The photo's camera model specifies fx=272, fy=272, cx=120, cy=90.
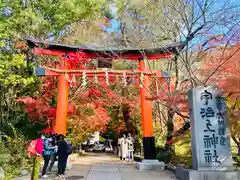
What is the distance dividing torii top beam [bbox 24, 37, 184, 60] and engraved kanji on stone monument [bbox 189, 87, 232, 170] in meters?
4.11

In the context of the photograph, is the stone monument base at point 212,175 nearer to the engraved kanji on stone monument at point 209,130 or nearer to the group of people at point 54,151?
the engraved kanji on stone monument at point 209,130

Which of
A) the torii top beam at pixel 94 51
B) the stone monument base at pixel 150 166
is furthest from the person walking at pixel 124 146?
the torii top beam at pixel 94 51

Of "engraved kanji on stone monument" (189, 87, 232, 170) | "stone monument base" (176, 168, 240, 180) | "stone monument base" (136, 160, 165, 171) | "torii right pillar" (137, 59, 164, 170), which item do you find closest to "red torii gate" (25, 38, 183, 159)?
"torii right pillar" (137, 59, 164, 170)

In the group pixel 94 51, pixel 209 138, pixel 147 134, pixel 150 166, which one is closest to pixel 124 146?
pixel 147 134

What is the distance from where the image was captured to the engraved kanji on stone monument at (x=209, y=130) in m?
8.47

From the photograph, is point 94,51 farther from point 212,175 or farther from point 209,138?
point 212,175

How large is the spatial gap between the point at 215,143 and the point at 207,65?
3626 mm

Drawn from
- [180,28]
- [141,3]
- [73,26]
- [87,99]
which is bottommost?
[87,99]

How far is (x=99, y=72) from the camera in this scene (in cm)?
1358

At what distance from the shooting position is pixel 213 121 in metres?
8.73

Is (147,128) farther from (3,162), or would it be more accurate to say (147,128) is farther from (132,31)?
(3,162)

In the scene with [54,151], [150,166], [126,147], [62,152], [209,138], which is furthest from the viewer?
[126,147]

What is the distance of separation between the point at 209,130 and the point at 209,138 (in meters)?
0.25

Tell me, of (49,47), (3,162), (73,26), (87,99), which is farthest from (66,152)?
(73,26)
